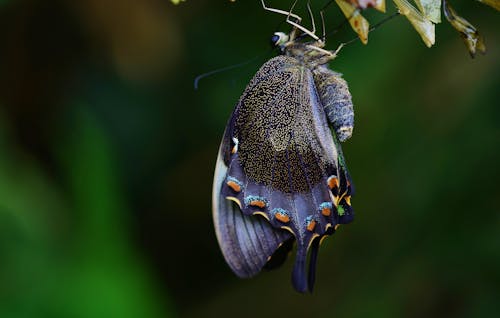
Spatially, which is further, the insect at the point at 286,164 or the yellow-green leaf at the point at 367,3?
the insect at the point at 286,164

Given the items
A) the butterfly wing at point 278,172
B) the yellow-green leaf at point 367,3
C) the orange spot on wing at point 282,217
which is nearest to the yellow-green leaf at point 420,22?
the yellow-green leaf at point 367,3

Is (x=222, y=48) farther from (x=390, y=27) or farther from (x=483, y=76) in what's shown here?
(x=483, y=76)

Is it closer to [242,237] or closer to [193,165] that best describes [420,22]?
[242,237]

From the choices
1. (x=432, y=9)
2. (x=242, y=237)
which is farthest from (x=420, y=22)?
(x=242, y=237)

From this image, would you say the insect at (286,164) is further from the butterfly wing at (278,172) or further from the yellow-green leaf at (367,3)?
the yellow-green leaf at (367,3)

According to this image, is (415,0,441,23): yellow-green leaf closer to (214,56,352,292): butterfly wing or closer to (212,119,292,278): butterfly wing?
(214,56,352,292): butterfly wing

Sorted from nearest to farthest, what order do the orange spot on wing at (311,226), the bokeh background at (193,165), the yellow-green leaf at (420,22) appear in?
the yellow-green leaf at (420,22)
the orange spot on wing at (311,226)
the bokeh background at (193,165)

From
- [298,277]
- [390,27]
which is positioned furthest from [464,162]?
[298,277]
